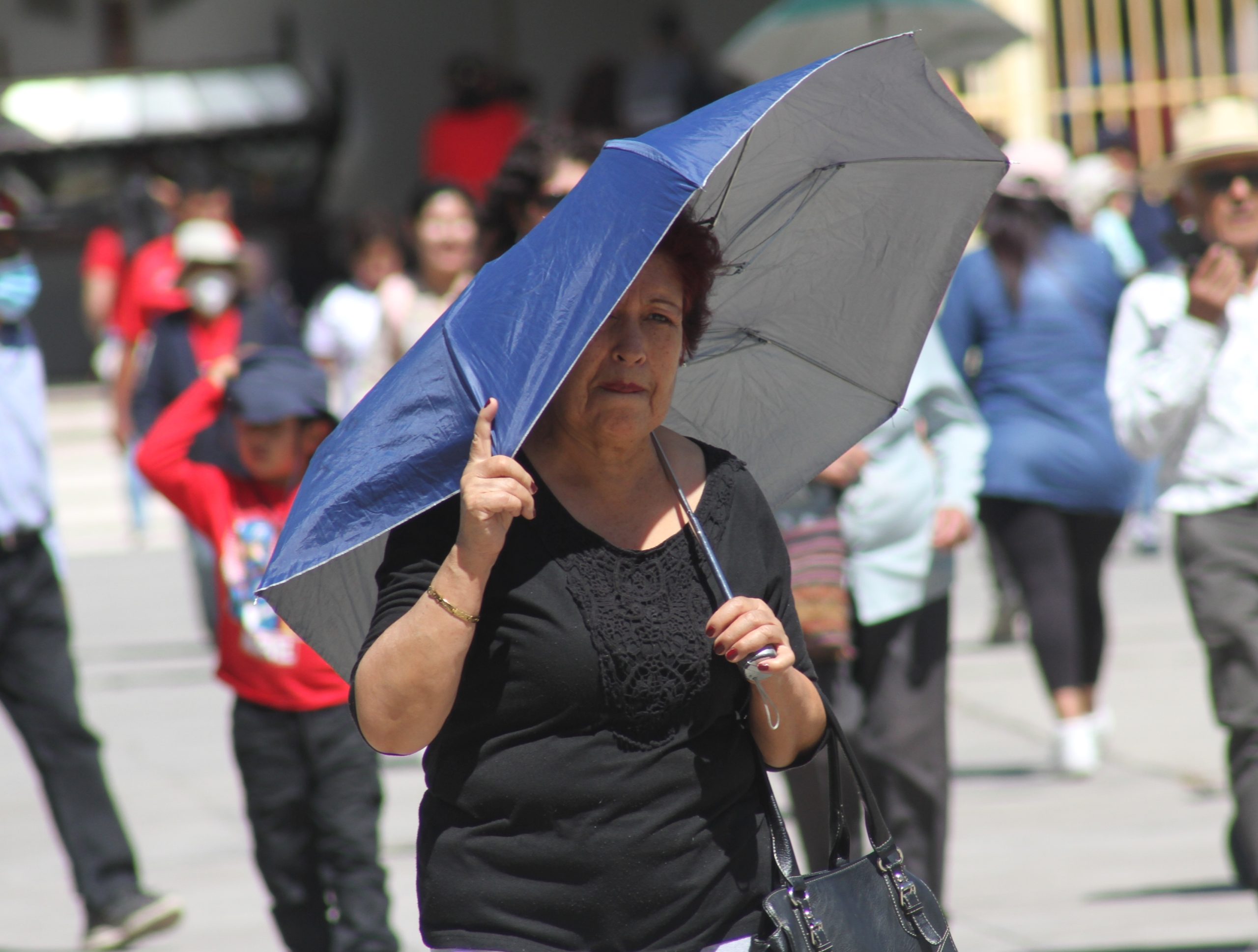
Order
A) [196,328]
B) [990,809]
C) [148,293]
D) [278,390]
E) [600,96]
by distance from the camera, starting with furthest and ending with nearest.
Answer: [600,96], [148,293], [196,328], [990,809], [278,390]

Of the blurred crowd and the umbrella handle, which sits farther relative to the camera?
the blurred crowd

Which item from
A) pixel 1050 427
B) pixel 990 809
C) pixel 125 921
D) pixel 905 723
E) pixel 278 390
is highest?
pixel 278 390

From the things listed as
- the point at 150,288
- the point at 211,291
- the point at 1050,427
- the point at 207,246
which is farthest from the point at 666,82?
the point at 1050,427

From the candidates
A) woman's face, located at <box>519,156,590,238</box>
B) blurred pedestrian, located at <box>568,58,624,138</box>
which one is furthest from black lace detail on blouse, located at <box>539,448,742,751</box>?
blurred pedestrian, located at <box>568,58,624,138</box>

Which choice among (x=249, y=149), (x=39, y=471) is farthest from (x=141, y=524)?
(x=249, y=149)

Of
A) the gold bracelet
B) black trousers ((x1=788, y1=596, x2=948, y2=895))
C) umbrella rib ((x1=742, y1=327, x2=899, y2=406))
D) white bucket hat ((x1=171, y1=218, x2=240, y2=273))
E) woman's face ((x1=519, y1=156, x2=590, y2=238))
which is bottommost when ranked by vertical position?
black trousers ((x1=788, y1=596, x2=948, y2=895))

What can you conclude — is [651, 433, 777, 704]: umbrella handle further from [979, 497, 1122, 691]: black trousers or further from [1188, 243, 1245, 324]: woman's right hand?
[979, 497, 1122, 691]: black trousers

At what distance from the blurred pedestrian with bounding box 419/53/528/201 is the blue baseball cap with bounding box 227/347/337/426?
10479 millimetres

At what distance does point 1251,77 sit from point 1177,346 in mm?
10791

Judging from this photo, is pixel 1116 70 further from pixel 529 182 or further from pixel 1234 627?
pixel 529 182

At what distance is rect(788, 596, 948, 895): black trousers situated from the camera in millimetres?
4582

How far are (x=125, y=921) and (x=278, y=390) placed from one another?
1.66 metres

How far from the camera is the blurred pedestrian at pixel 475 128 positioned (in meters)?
15.2

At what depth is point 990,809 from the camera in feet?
20.5
